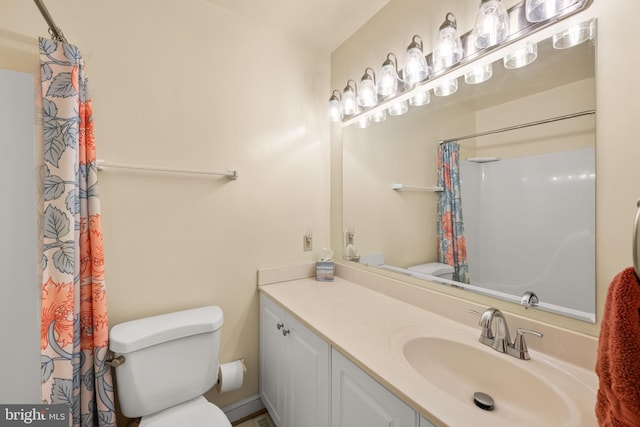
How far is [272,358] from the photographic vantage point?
1.46m

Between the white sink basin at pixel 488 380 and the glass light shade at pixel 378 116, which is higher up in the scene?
the glass light shade at pixel 378 116

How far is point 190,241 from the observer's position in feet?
4.72

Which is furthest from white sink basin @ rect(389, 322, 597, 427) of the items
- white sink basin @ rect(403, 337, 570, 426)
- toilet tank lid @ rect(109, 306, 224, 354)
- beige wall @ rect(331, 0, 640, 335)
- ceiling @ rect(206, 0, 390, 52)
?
ceiling @ rect(206, 0, 390, 52)

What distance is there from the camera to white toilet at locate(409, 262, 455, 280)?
124cm

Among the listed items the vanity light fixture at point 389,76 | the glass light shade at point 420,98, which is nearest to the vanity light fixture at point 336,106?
the vanity light fixture at point 389,76

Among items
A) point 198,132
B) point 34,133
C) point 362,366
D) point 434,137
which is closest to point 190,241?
point 198,132

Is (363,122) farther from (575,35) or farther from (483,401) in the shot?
(483,401)

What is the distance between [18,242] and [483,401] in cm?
186

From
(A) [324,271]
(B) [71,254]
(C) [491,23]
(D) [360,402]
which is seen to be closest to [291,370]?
(D) [360,402]

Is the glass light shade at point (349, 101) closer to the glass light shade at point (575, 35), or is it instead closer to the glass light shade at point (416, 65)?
the glass light shade at point (416, 65)

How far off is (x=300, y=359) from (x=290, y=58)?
1.81 metres

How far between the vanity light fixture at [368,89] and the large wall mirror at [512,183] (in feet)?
0.59

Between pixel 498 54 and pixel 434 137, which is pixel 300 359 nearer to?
pixel 434 137

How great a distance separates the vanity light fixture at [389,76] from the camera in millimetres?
1417
